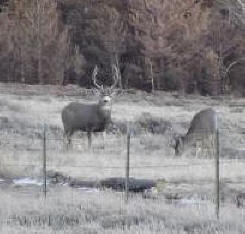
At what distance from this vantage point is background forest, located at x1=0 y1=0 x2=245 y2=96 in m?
56.5

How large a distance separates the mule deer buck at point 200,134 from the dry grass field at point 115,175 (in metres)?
0.40

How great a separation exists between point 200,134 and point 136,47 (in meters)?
35.0

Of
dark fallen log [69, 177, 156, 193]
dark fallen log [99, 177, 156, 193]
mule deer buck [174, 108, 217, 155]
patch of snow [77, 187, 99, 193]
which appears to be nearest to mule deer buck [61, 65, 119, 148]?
mule deer buck [174, 108, 217, 155]

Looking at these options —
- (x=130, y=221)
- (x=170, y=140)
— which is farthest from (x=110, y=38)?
(x=130, y=221)

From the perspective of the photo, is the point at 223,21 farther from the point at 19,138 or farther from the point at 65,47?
the point at 19,138

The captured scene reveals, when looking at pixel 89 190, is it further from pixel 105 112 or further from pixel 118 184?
pixel 105 112

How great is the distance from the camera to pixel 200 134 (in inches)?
956

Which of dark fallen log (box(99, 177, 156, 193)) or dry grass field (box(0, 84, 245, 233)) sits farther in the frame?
dark fallen log (box(99, 177, 156, 193))

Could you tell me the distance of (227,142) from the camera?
→ 26.2m

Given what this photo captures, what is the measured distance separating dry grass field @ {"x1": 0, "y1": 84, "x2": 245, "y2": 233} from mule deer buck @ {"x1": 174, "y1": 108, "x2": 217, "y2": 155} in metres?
0.40

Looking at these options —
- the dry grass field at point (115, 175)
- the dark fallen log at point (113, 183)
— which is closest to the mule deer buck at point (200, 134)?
the dry grass field at point (115, 175)

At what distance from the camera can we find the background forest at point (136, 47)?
56.5 meters

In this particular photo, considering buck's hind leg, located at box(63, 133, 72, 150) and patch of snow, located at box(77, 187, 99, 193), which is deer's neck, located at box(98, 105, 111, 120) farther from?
patch of snow, located at box(77, 187, 99, 193)

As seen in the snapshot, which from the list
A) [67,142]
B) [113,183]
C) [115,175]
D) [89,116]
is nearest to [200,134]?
[89,116]
